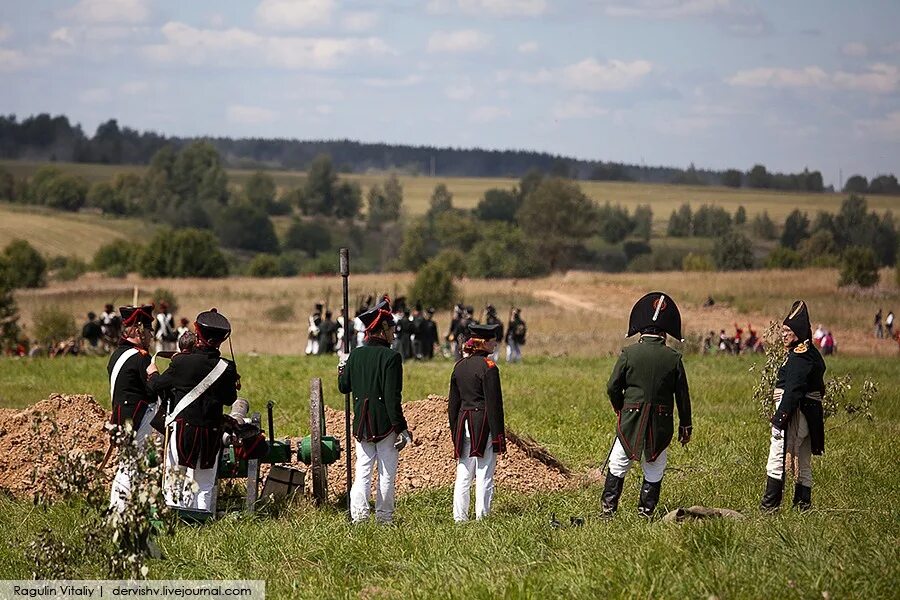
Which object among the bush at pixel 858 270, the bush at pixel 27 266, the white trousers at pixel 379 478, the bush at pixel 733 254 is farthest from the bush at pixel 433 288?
the bush at pixel 733 254

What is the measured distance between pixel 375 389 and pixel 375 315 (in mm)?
594

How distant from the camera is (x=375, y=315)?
10227mm

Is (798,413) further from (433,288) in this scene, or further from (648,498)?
(433,288)

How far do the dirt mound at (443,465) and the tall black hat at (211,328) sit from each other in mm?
2738

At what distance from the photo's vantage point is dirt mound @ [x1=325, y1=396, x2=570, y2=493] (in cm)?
1277

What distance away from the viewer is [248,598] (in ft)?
25.5

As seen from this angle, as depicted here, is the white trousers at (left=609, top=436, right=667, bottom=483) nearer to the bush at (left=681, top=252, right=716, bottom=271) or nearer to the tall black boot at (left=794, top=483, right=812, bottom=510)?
the tall black boot at (left=794, top=483, right=812, bottom=510)

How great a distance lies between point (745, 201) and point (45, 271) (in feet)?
397

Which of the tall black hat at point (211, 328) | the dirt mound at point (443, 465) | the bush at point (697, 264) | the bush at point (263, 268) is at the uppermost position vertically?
the tall black hat at point (211, 328)

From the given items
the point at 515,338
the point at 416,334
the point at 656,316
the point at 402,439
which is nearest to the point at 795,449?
the point at 656,316

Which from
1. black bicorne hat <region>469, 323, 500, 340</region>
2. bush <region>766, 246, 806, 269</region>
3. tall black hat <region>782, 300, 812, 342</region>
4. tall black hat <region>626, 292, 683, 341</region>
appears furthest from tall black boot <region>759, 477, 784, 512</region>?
bush <region>766, 246, 806, 269</region>

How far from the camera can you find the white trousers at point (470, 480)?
10.4 m

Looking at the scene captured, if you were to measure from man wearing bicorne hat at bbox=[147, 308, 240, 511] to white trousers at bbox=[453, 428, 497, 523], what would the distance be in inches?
75.8

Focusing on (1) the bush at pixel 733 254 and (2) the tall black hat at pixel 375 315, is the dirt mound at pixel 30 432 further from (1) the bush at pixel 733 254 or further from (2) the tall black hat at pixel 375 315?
(1) the bush at pixel 733 254
